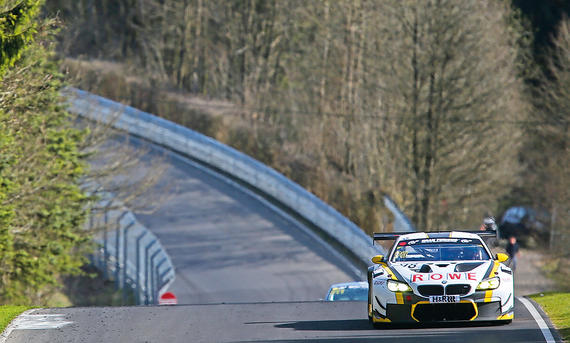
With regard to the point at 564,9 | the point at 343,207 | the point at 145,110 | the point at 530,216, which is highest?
the point at 564,9

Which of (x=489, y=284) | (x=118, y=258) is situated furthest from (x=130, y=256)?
(x=489, y=284)

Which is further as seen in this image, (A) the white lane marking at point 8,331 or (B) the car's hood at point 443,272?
(A) the white lane marking at point 8,331

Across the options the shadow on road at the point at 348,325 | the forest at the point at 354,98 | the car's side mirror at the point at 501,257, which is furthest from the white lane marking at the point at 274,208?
the car's side mirror at the point at 501,257

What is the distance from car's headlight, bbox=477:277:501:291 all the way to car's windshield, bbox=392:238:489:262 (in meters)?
0.85

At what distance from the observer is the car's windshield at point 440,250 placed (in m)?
13.5

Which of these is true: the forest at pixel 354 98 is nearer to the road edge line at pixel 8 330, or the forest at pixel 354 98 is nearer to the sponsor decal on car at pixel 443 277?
the road edge line at pixel 8 330

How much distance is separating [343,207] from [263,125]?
8.16 m

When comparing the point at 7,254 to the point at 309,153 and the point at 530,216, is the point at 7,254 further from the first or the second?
the point at 530,216

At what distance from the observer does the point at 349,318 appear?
14625mm

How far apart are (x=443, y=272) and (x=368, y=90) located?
34.9m

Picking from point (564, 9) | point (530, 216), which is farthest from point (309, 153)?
point (564, 9)

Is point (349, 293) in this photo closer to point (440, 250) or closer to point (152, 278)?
point (440, 250)

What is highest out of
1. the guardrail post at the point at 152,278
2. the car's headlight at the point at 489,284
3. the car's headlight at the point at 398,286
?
the car's headlight at the point at 489,284

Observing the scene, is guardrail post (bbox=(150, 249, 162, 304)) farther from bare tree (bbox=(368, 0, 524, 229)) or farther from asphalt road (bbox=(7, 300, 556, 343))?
asphalt road (bbox=(7, 300, 556, 343))
